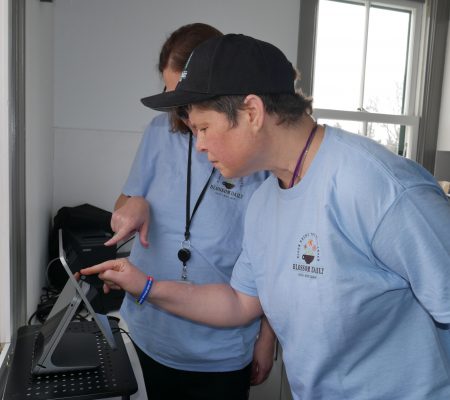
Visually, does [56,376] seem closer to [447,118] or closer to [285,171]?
[285,171]

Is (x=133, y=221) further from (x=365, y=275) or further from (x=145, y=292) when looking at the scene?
(x=365, y=275)

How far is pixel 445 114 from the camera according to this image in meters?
3.23

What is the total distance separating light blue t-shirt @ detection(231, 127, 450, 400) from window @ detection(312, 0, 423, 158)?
234 centimetres

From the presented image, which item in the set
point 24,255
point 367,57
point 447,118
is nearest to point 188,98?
point 24,255

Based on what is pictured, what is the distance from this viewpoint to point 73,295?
982 mm

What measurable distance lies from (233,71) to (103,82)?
1.92 metres

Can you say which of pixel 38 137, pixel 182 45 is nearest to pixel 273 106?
pixel 182 45

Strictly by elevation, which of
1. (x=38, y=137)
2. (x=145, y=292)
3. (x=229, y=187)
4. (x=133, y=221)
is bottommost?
(x=145, y=292)

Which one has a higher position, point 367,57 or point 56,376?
point 367,57

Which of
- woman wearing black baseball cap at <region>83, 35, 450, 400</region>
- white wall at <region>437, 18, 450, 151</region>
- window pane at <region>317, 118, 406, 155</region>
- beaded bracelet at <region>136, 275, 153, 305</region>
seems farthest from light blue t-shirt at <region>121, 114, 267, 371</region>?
white wall at <region>437, 18, 450, 151</region>

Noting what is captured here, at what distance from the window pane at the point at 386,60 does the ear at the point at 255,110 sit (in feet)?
8.63

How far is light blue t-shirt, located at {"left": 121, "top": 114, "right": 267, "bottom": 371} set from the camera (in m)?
1.25

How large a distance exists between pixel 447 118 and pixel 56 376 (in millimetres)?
3128

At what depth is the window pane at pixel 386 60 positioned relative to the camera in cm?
320
